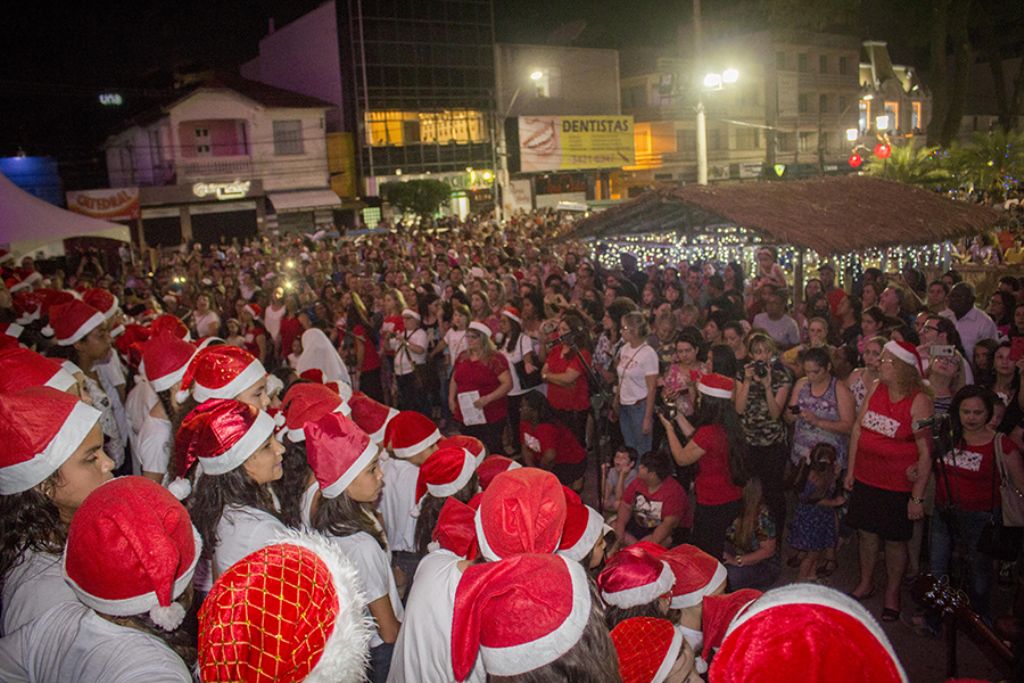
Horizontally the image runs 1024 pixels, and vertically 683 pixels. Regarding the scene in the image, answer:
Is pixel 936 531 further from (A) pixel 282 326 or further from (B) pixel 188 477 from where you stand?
(A) pixel 282 326

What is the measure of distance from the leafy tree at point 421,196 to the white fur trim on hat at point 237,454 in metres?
30.4

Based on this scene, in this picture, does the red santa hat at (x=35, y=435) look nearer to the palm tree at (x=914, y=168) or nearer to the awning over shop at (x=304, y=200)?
the palm tree at (x=914, y=168)

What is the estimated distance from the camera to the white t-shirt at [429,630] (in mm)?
2510

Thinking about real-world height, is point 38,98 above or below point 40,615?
above

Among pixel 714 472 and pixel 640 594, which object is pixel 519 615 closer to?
pixel 640 594

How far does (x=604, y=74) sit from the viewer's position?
1634 inches

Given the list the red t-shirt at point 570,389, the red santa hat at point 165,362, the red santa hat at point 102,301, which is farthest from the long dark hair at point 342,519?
the red santa hat at point 102,301

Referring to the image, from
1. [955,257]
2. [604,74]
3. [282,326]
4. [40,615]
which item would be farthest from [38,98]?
[40,615]

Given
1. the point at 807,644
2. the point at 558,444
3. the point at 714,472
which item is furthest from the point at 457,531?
the point at 558,444

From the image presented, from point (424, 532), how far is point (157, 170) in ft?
109

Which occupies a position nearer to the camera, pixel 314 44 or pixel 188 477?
pixel 188 477

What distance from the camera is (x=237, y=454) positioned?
120 inches

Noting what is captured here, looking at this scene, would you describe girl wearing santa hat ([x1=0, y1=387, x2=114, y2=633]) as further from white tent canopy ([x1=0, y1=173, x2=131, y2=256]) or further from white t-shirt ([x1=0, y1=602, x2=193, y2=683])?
white tent canopy ([x1=0, y1=173, x2=131, y2=256])

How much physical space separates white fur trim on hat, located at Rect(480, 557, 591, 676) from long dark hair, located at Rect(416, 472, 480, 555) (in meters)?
1.98
